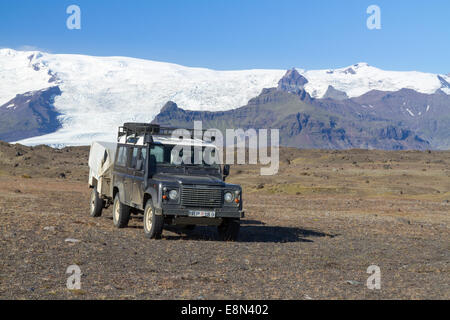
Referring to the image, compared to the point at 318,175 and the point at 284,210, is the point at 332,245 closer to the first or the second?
the point at 284,210

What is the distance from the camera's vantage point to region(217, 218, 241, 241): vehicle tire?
16239 millimetres

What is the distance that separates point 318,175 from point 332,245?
52.1m

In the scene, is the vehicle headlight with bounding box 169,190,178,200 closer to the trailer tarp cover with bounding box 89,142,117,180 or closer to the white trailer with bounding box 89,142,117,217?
the white trailer with bounding box 89,142,117,217

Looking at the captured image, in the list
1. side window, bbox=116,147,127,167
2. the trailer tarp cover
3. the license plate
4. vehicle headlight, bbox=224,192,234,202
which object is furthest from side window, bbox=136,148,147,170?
the trailer tarp cover

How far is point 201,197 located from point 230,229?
4.93ft

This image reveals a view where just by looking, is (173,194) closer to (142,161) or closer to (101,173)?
(142,161)

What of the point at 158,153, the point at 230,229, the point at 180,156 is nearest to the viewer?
the point at 230,229

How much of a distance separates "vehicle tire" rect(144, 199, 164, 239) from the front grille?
0.80 m

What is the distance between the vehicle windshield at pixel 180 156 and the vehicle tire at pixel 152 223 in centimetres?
130

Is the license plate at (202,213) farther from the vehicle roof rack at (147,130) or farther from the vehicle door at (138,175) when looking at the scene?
the vehicle roof rack at (147,130)

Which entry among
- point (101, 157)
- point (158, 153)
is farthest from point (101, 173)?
point (158, 153)

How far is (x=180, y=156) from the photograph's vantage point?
16.9 meters

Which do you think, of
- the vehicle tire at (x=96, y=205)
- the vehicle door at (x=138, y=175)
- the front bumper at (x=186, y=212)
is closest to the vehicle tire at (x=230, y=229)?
the front bumper at (x=186, y=212)
